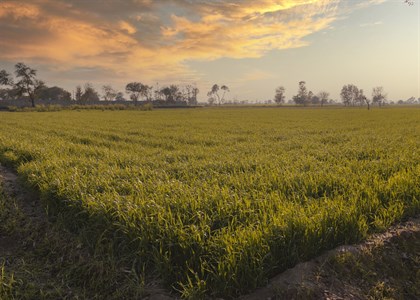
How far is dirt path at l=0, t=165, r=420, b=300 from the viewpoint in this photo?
10.5ft

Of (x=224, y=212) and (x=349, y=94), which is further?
(x=349, y=94)

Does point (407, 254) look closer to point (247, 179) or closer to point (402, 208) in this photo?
point (402, 208)

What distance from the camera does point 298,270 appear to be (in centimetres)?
340

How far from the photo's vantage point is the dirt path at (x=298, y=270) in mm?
3186

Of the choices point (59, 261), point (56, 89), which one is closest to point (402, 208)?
point (59, 261)

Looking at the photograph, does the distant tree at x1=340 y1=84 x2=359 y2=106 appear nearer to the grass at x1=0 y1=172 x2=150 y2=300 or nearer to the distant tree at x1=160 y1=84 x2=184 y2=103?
the distant tree at x1=160 y1=84 x2=184 y2=103

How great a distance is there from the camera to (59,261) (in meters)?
4.16

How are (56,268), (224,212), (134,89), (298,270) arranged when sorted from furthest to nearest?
(134,89), (224,212), (56,268), (298,270)

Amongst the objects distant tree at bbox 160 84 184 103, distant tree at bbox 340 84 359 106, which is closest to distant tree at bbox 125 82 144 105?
distant tree at bbox 160 84 184 103

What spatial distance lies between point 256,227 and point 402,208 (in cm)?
299

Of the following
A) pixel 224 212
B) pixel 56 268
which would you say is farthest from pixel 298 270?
pixel 56 268

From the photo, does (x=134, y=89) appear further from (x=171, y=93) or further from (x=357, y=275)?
(x=357, y=275)

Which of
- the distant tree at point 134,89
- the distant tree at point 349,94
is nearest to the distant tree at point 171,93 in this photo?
the distant tree at point 134,89

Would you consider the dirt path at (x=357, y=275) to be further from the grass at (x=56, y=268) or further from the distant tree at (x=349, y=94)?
the distant tree at (x=349, y=94)
